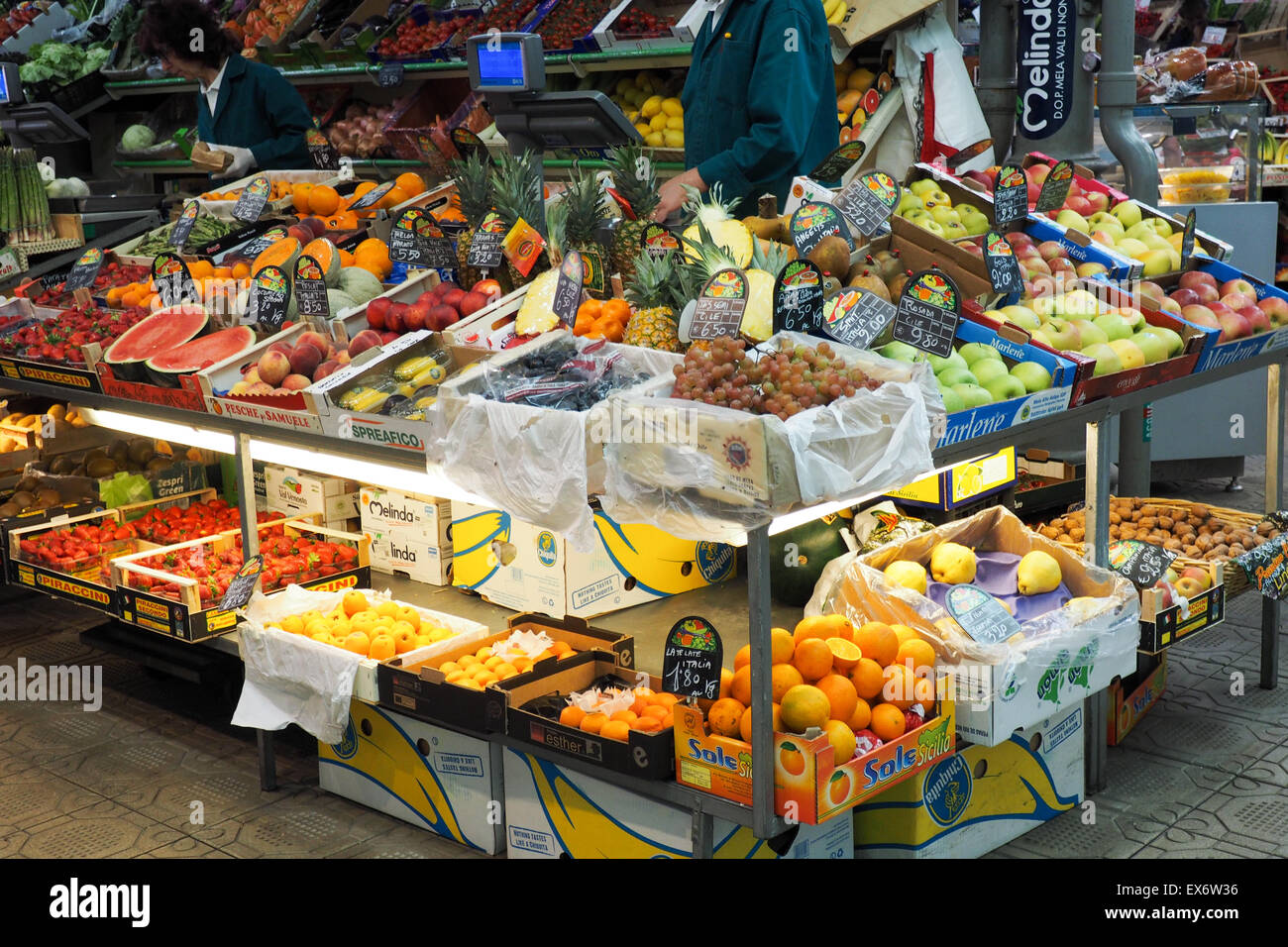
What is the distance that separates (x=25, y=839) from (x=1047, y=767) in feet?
9.23

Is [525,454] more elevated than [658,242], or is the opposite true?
[658,242]

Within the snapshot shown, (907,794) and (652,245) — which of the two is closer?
(907,794)

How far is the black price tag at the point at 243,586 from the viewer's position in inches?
146

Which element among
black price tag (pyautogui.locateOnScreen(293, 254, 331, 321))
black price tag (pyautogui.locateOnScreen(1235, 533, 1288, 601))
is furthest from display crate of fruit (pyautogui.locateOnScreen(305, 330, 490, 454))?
black price tag (pyautogui.locateOnScreen(1235, 533, 1288, 601))

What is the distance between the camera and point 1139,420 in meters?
4.92

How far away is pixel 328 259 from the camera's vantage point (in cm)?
416

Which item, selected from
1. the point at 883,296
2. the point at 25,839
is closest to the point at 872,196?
the point at 883,296

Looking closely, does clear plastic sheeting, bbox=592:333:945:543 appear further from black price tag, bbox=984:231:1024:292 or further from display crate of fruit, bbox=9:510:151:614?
display crate of fruit, bbox=9:510:151:614

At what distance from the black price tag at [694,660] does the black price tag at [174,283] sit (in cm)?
238

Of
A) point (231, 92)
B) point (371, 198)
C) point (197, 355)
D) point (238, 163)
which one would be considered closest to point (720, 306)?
point (197, 355)

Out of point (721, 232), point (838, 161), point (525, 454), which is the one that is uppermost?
point (838, 161)

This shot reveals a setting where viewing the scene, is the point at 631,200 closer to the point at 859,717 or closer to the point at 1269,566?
the point at 859,717

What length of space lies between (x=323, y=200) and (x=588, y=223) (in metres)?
1.76
